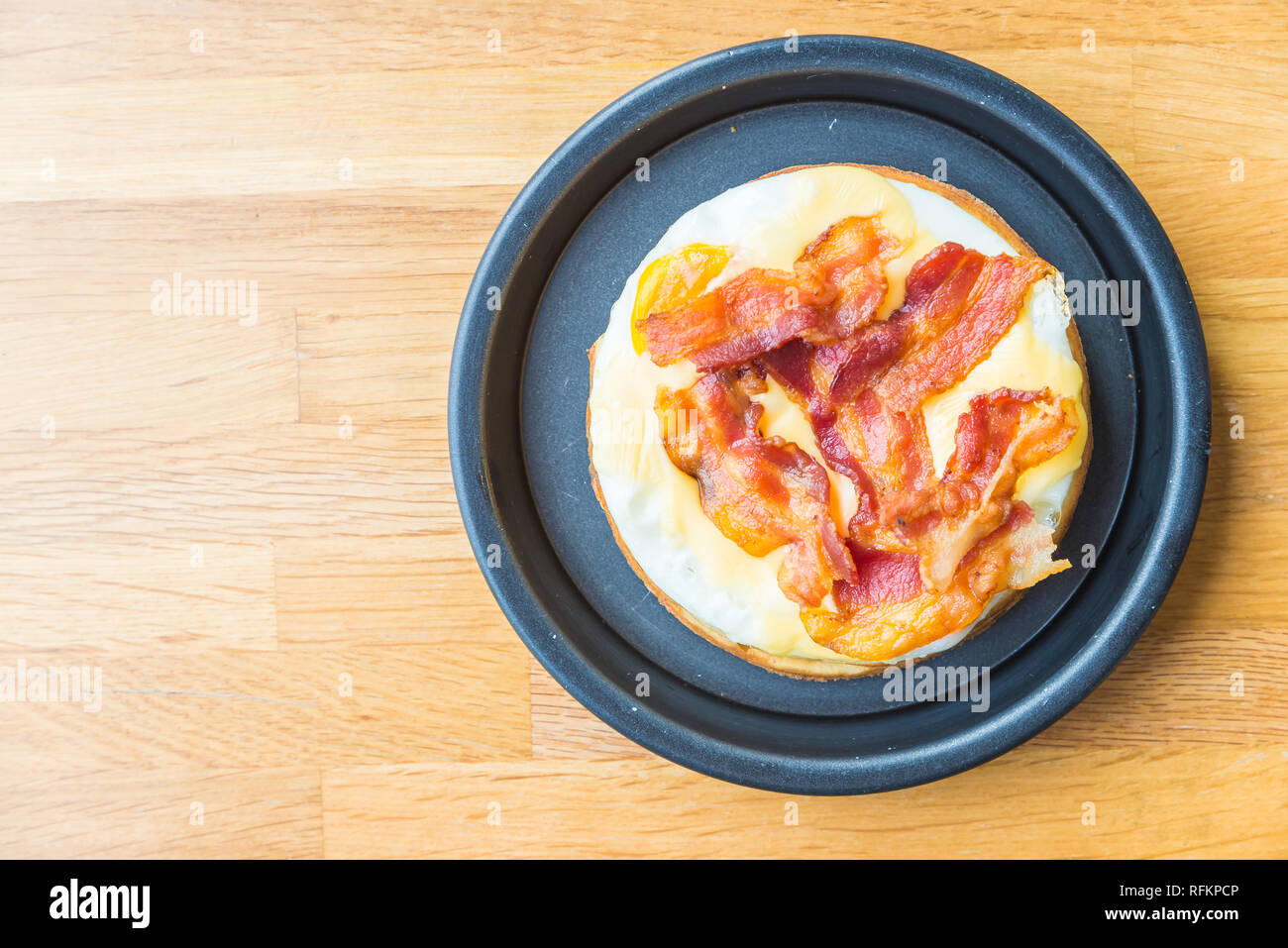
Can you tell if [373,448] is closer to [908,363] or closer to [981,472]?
[908,363]

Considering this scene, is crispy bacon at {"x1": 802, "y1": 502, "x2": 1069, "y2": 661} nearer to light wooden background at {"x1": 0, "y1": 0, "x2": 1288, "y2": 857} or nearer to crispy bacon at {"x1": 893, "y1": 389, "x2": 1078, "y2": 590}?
crispy bacon at {"x1": 893, "y1": 389, "x2": 1078, "y2": 590}

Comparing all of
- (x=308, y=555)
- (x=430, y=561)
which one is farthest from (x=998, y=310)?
(x=308, y=555)

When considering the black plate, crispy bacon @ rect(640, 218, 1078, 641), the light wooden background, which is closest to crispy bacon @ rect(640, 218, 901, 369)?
crispy bacon @ rect(640, 218, 1078, 641)

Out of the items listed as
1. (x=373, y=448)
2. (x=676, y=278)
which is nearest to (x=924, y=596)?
(x=676, y=278)

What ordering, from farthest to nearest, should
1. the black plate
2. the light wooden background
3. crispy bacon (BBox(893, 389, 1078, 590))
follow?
the light wooden background, the black plate, crispy bacon (BBox(893, 389, 1078, 590))

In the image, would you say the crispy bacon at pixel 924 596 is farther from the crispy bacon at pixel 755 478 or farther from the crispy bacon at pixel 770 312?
the crispy bacon at pixel 770 312

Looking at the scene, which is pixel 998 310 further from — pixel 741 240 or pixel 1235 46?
pixel 1235 46

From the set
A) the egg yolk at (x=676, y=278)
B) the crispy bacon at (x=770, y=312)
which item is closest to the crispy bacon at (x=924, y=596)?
the crispy bacon at (x=770, y=312)

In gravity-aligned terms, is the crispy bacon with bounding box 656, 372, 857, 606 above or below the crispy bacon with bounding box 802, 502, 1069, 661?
above
